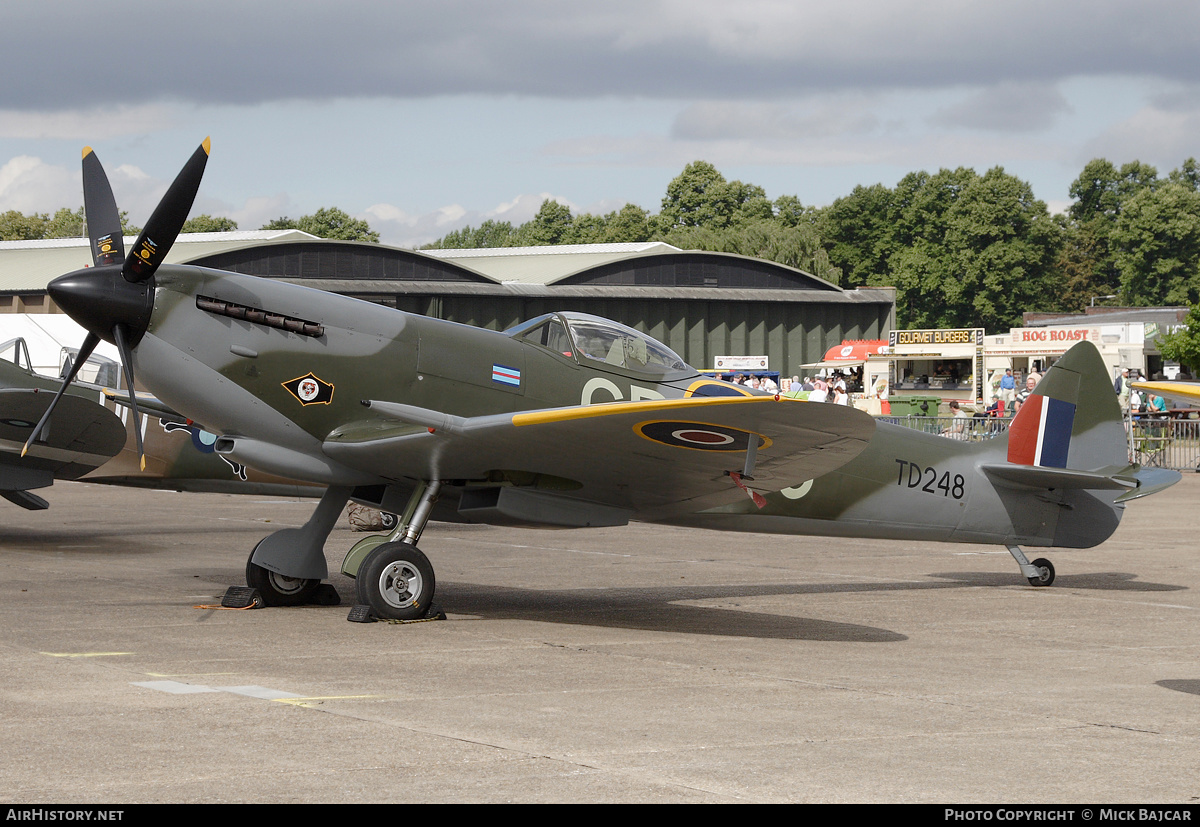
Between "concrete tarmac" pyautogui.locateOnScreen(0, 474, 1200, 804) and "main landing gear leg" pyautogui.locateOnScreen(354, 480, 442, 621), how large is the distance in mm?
218

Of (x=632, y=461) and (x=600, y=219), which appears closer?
(x=632, y=461)

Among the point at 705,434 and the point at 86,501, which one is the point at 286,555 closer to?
the point at 705,434

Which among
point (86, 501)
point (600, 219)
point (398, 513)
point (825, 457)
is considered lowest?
point (86, 501)

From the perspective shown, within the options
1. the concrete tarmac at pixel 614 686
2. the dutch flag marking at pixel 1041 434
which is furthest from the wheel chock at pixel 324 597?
the dutch flag marking at pixel 1041 434

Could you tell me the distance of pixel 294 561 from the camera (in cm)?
987

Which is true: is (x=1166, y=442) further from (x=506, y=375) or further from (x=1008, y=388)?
(x=506, y=375)

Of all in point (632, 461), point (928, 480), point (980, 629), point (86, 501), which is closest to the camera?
point (632, 461)

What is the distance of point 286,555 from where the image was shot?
986 cm

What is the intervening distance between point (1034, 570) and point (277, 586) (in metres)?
6.45

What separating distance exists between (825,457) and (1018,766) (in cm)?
351

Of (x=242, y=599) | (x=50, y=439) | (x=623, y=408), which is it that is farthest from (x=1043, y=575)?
(x=50, y=439)

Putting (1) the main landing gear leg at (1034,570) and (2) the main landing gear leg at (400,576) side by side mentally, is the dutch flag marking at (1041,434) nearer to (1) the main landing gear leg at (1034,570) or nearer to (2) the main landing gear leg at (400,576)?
(1) the main landing gear leg at (1034,570)

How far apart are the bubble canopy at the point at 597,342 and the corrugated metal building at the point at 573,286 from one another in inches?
1483

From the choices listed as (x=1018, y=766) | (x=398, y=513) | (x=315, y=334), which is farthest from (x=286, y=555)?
(x=1018, y=766)
